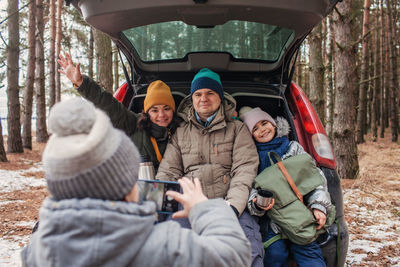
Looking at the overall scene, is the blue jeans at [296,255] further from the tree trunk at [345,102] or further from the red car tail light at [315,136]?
the tree trunk at [345,102]

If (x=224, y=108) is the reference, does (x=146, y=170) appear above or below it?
below

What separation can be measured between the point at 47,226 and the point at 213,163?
164 cm

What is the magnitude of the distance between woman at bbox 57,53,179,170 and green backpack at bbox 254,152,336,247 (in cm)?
98

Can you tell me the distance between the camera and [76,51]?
51.0ft

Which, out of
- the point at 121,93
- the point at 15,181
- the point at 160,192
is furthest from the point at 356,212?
the point at 15,181

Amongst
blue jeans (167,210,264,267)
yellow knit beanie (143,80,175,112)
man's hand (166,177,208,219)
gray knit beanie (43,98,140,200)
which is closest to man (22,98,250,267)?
gray knit beanie (43,98,140,200)

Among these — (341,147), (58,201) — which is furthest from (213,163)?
(341,147)

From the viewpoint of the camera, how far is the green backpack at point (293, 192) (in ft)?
6.91

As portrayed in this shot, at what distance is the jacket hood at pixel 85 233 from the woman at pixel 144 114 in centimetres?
170

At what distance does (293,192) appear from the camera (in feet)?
7.30

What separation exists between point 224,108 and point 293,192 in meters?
0.97

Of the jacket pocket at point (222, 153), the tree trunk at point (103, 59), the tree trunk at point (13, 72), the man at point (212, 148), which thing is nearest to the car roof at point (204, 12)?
the man at point (212, 148)

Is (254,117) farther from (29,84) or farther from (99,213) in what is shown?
(29,84)

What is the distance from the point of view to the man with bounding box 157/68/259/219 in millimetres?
2449
